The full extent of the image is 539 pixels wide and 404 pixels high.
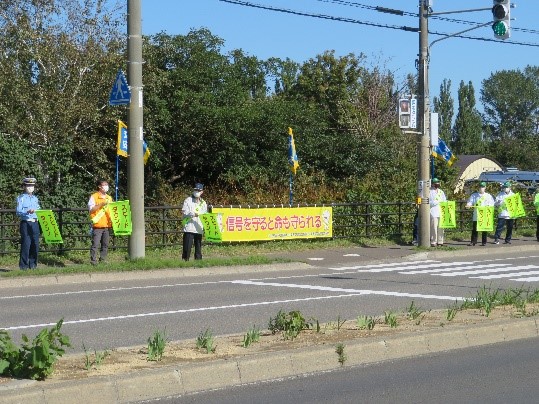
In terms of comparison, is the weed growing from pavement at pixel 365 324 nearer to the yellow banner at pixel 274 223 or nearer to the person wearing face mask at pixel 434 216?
the yellow banner at pixel 274 223

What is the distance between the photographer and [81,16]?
3036cm

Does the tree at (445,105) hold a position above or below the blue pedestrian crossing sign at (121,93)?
above

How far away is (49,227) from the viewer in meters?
21.2

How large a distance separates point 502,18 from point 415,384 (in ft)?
48.6

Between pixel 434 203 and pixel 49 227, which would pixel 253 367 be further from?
pixel 434 203

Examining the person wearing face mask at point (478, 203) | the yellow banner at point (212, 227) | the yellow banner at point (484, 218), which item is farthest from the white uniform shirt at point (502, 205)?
the yellow banner at point (212, 227)

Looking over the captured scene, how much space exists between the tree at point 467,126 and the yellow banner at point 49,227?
88.0m

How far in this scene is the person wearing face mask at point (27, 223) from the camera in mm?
19516

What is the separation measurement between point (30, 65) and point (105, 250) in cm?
1183

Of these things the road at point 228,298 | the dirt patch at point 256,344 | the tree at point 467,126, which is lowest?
the road at point 228,298

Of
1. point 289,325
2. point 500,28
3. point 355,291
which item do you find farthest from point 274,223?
point 289,325

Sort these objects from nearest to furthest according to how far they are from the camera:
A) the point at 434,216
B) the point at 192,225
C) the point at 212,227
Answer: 1. the point at 192,225
2. the point at 212,227
3. the point at 434,216

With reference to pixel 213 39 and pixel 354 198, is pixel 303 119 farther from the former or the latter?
pixel 354 198

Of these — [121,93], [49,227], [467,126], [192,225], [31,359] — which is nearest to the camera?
[31,359]
